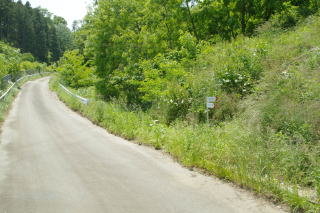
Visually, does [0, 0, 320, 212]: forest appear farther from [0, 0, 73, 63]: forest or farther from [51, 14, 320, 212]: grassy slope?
[0, 0, 73, 63]: forest

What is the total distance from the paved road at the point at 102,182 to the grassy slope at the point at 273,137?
43cm

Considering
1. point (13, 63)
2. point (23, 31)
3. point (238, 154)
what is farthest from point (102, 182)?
point (23, 31)

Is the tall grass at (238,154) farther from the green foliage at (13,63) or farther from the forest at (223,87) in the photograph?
the green foliage at (13,63)

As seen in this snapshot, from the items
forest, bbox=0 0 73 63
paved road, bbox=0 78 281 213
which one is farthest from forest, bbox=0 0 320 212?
forest, bbox=0 0 73 63

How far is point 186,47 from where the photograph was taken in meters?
14.7

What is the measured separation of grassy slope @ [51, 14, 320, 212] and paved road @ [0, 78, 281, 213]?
1.42 feet

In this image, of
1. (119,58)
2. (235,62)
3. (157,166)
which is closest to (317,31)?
(235,62)

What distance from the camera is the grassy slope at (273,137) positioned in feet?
18.8

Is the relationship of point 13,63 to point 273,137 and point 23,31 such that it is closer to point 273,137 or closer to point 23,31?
point 273,137

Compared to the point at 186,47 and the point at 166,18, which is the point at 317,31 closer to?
the point at 186,47

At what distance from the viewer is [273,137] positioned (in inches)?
270

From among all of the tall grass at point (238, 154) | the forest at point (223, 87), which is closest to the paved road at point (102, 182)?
the tall grass at point (238, 154)

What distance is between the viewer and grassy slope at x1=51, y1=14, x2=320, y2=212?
18.8ft

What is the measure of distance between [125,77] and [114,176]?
11.3m
